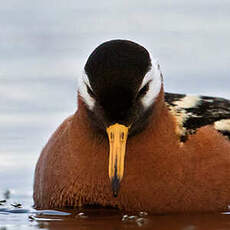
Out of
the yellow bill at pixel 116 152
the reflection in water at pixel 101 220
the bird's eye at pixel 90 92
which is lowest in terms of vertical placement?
the reflection in water at pixel 101 220

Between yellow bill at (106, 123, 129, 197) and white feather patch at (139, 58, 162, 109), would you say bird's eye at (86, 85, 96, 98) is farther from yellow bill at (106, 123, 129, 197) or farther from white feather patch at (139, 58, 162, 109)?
white feather patch at (139, 58, 162, 109)

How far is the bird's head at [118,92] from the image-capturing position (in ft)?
41.5

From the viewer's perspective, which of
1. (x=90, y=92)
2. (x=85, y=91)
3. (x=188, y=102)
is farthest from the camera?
(x=188, y=102)

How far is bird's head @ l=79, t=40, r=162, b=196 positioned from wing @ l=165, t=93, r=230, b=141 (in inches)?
36.3

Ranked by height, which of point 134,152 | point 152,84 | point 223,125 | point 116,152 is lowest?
point 116,152

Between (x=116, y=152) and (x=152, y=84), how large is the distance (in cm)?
122

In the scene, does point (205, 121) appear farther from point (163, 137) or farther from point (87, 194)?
point (87, 194)

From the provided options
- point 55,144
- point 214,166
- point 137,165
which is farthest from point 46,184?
point 214,166

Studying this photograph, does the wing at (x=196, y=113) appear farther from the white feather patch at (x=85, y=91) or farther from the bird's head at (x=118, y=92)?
the white feather patch at (x=85, y=91)

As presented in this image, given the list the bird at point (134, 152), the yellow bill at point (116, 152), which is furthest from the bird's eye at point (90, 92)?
the yellow bill at point (116, 152)

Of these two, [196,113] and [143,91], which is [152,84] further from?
[196,113]

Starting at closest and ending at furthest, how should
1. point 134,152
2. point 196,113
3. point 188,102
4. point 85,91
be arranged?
1. point 85,91
2. point 134,152
3. point 196,113
4. point 188,102

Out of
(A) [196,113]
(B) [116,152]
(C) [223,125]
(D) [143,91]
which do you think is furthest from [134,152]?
(C) [223,125]

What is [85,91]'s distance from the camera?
13375mm
